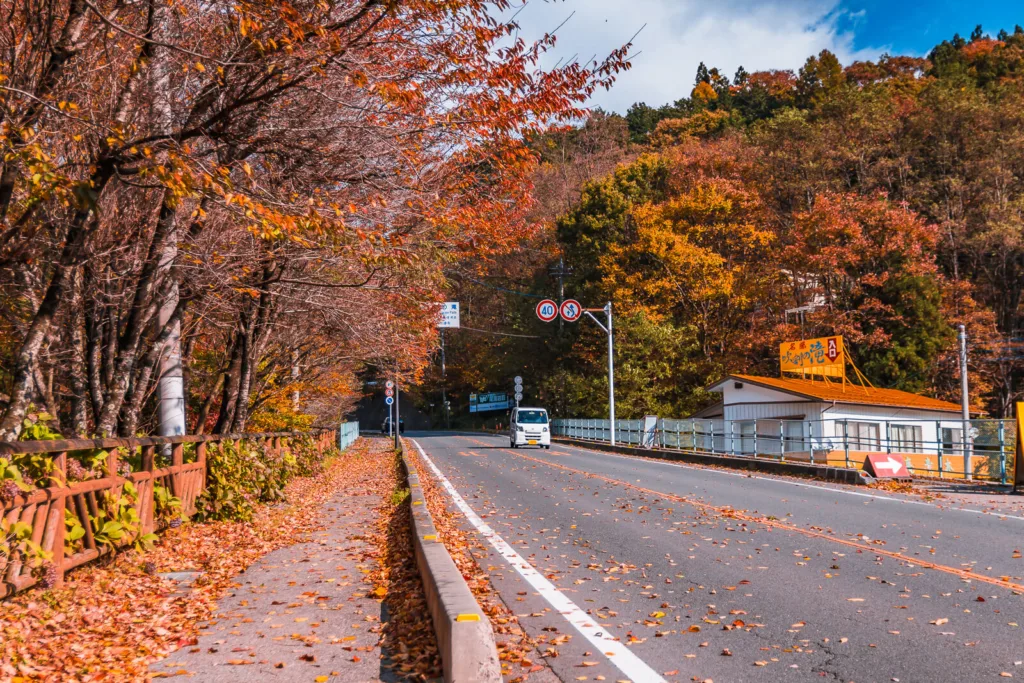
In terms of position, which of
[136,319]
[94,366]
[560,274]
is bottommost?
[94,366]

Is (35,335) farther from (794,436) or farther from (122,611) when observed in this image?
(794,436)

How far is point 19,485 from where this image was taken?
6.49 metres

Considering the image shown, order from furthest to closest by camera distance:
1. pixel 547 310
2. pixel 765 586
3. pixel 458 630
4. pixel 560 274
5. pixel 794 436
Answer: pixel 560 274 → pixel 547 310 → pixel 794 436 → pixel 765 586 → pixel 458 630

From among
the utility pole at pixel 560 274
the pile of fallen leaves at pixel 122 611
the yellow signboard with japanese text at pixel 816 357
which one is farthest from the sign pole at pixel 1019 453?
the utility pole at pixel 560 274

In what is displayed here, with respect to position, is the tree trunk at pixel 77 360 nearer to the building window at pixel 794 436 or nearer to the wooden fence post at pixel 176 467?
the wooden fence post at pixel 176 467

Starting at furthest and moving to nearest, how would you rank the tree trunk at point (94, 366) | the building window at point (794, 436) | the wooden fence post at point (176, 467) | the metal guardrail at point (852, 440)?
the building window at point (794, 436) → the metal guardrail at point (852, 440) → the tree trunk at point (94, 366) → the wooden fence post at point (176, 467)

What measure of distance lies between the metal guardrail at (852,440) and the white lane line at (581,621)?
13073mm

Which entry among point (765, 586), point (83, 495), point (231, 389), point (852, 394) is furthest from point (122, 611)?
point (852, 394)

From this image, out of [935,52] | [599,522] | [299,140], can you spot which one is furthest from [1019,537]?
[935,52]

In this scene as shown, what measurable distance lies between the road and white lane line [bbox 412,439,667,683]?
0.06 feet

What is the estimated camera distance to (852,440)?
31.3m

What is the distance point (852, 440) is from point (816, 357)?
31.2ft

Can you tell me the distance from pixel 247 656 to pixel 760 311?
5030 centimetres

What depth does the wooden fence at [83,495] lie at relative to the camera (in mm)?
6633
